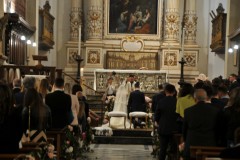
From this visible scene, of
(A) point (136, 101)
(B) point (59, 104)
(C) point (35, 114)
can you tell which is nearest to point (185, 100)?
(B) point (59, 104)

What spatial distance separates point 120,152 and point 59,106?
17.1 ft

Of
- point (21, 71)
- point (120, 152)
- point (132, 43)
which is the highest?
point (132, 43)

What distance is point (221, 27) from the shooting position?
72.5 ft

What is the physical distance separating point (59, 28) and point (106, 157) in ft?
47.6

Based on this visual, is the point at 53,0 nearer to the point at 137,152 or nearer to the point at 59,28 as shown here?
the point at 59,28

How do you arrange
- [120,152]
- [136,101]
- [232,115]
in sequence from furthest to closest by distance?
1. [136,101]
2. [120,152]
3. [232,115]

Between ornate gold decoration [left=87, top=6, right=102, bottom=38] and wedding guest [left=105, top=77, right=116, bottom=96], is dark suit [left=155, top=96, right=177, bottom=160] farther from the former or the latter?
ornate gold decoration [left=87, top=6, right=102, bottom=38]

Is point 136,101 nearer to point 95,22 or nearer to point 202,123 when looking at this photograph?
point 202,123

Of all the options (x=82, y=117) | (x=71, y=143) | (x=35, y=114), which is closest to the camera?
(x=35, y=114)

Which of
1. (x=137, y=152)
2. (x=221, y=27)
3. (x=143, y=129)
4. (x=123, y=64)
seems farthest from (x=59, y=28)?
(x=137, y=152)

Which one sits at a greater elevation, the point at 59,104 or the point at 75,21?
the point at 75,21

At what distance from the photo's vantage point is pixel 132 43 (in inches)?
→ 1003

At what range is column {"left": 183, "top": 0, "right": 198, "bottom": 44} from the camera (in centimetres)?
2587

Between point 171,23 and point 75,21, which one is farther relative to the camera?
point 75,21
